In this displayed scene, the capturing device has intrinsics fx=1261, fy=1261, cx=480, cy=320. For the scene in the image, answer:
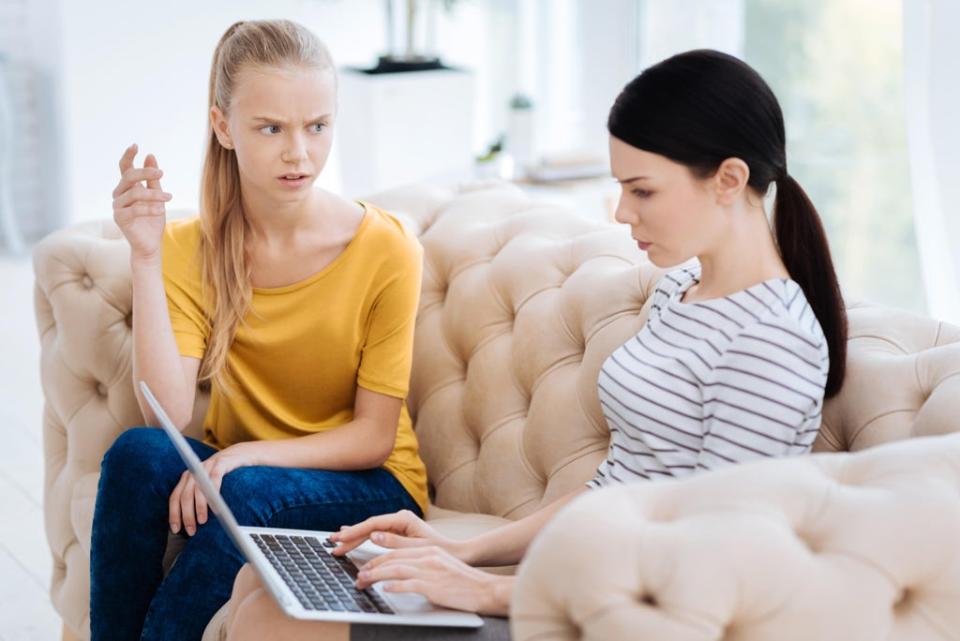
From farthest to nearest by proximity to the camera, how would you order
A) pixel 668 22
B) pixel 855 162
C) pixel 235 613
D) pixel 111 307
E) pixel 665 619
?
pixel 855 162 < pixel 668 22 < pixel 111 307 < pixel 235 613 < pixel 665 619

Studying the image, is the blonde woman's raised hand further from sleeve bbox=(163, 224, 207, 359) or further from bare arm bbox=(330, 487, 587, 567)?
bare arm bbox=(330, 487, 587, 567)

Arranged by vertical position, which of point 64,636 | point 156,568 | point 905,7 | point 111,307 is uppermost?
point 905,7

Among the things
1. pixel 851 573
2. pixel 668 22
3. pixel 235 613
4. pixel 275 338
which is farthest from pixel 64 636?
pixel 668 22

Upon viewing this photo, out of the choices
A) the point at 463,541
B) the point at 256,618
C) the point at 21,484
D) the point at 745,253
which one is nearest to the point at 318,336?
the point at 463,541

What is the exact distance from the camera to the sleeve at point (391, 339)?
194 cm

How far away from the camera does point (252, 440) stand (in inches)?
79.2

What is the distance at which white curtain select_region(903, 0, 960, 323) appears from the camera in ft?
8.54

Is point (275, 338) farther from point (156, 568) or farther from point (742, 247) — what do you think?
point (742, 247)

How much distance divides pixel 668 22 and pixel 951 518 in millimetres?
3364

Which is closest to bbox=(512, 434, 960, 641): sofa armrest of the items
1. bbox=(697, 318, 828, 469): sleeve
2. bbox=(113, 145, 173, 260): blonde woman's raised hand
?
bbox=(697, 318, 828, 469): sleeve

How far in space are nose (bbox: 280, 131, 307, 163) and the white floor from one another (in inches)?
49.9

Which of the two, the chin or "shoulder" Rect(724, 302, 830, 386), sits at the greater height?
the chin

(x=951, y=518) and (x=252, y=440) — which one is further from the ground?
(x=951, y=518)

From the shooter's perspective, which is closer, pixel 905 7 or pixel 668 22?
pixel 905 7
